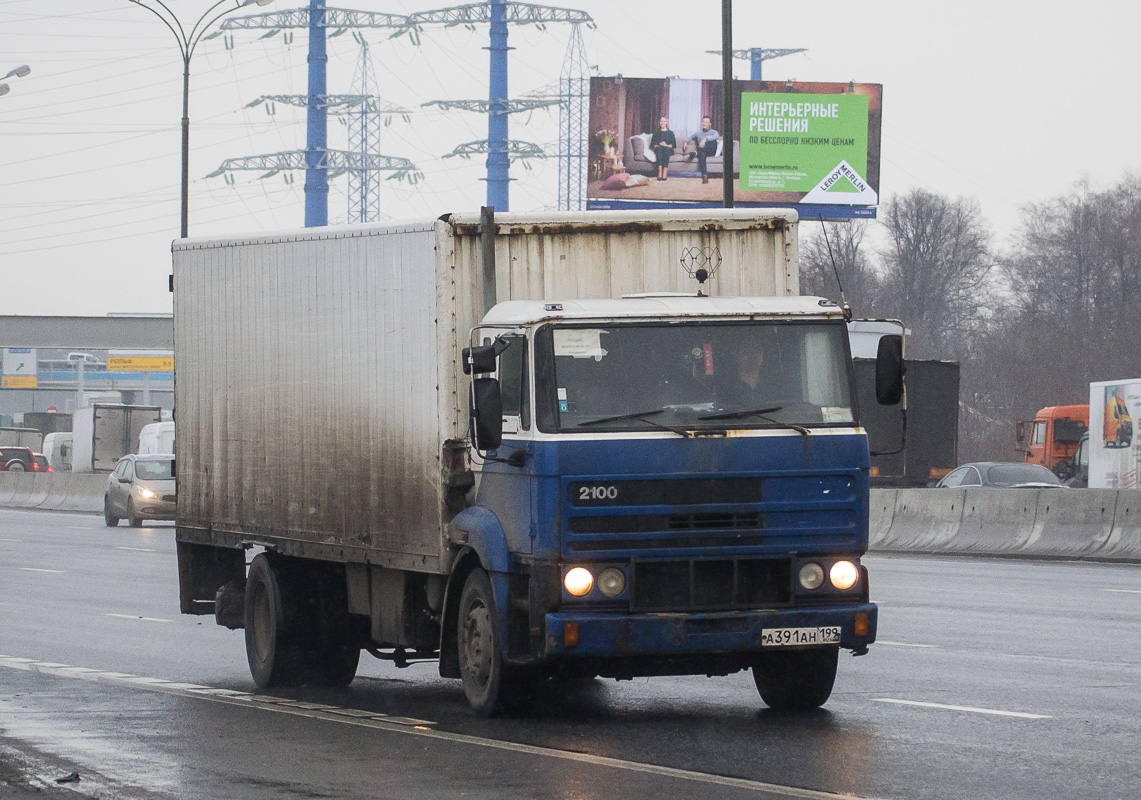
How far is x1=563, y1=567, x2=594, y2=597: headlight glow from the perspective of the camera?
396 inches

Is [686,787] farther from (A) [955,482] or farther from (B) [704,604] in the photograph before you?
(A) [955,482]

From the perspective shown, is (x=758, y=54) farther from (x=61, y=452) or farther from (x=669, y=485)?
(x=669, y=485)

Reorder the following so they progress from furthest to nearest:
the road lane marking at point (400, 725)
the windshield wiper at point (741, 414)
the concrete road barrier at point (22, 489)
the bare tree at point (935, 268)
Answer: the bare tree at point (935, 268)
the concrete road barrier at point (22, 489)
the windshield wiper at point (741, 414)
the road lane marking at point (400, 725)

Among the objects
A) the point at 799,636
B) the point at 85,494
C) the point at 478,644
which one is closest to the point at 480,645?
the point at 478,644

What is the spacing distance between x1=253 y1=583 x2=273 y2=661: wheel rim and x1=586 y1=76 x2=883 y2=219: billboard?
39435mm

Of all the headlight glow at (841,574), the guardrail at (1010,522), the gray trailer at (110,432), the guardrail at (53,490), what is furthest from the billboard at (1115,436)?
the headlight glow at (841,574)

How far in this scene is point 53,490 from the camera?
56031 millimetres

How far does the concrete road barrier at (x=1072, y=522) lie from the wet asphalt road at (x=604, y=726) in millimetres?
10170

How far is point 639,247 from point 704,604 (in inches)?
89.2

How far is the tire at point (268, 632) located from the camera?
12.8 meters

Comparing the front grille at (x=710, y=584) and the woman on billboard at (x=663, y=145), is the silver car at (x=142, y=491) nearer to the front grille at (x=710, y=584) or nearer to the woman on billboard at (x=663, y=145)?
the woman on billboard at (x=663, y=145)

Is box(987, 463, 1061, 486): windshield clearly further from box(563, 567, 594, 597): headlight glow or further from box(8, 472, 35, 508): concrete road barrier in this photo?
box(8, 472, 35, 508): concrete road barrier

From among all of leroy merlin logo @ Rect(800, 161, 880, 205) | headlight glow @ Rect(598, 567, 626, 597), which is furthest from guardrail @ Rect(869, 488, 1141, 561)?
leroy merlin logo @ Rect(800, 161, 880, 205)

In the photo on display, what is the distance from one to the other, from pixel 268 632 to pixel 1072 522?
17349mm
